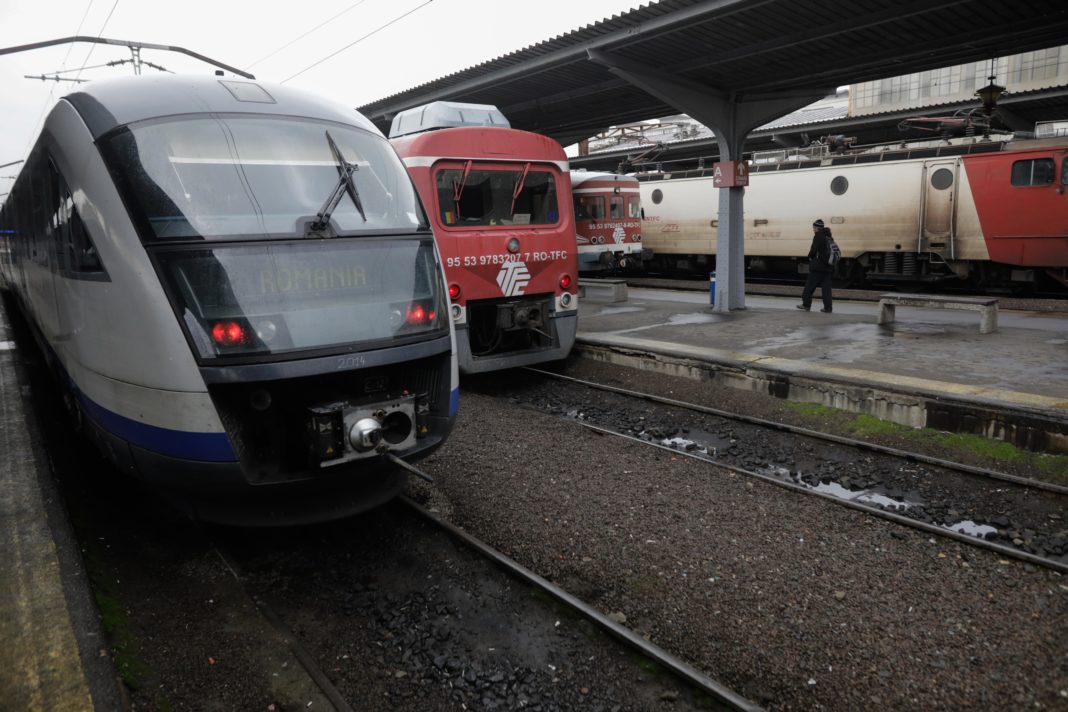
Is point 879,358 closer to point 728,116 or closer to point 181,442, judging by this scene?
point 728,116

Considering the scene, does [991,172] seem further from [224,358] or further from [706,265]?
[224,358]

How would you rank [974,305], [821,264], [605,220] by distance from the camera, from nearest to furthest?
1. [974,305]
2. [821,264]
3. [605,220]

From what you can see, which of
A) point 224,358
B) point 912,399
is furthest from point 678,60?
point 224,358

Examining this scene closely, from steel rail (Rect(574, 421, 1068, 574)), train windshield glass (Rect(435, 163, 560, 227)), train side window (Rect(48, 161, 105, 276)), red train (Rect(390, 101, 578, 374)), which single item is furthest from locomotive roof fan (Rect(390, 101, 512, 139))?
steel rail (Rect(574, 421, 1068, 574))

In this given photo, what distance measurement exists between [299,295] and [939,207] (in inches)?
626

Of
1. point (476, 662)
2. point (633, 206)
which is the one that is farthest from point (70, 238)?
point (633, 206)

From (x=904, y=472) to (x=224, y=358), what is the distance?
5.29 m

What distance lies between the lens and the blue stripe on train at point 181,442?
3.79 meters

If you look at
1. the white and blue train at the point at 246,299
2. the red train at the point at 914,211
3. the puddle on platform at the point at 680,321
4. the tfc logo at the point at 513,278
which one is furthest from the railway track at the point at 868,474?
the red train at the point at 914,211

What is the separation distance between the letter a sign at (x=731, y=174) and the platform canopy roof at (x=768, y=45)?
1185mm

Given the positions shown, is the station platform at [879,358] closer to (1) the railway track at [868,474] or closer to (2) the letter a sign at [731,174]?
(1) the railway track at [868,474]

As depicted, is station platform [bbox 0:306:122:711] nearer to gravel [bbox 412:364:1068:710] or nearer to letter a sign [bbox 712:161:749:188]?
gravel [bbox 412:364:1068:710]

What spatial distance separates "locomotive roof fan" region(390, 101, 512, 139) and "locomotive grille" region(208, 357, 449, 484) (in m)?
5.49

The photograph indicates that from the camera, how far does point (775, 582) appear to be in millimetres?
4199
